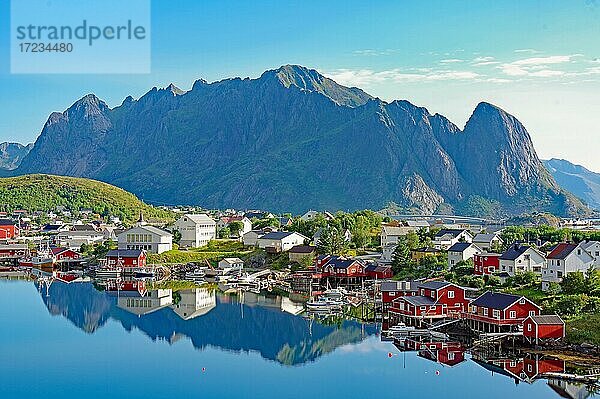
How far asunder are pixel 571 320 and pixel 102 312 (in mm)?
20633

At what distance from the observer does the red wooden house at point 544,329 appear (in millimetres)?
25438

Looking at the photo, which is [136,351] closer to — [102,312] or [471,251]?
[102,312]

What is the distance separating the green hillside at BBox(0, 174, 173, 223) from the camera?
8406cm

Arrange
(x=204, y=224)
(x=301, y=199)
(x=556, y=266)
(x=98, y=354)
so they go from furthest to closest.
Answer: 1. (x=301, y=199)
2. (x=204, y=224)
3. (x=556, y=266)
4. (x=98, y=354)

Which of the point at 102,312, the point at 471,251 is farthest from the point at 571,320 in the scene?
the point at 102,312

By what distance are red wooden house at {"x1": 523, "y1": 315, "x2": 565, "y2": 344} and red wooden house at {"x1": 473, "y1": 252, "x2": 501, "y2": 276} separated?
10.8 m

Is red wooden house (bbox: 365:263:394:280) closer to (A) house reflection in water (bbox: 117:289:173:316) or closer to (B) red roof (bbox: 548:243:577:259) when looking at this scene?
(B) red roof (bbox: 548:243:577:259)

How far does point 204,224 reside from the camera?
59.9 m

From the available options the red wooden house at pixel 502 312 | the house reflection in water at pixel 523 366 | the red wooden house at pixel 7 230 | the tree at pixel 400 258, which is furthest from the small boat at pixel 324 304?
the red wooden house at pixel 7 230

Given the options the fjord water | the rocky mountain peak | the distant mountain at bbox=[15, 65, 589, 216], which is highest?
the rocky mountain peak

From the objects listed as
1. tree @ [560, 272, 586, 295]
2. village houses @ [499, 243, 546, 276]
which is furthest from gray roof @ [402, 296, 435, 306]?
village houses @ [499, 243, 546, 276]

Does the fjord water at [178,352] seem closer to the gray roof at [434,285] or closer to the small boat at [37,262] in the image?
the gray roof at [434,285]

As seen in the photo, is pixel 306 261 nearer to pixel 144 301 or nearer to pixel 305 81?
pixel 144 301

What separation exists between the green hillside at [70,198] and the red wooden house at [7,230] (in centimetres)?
1454
